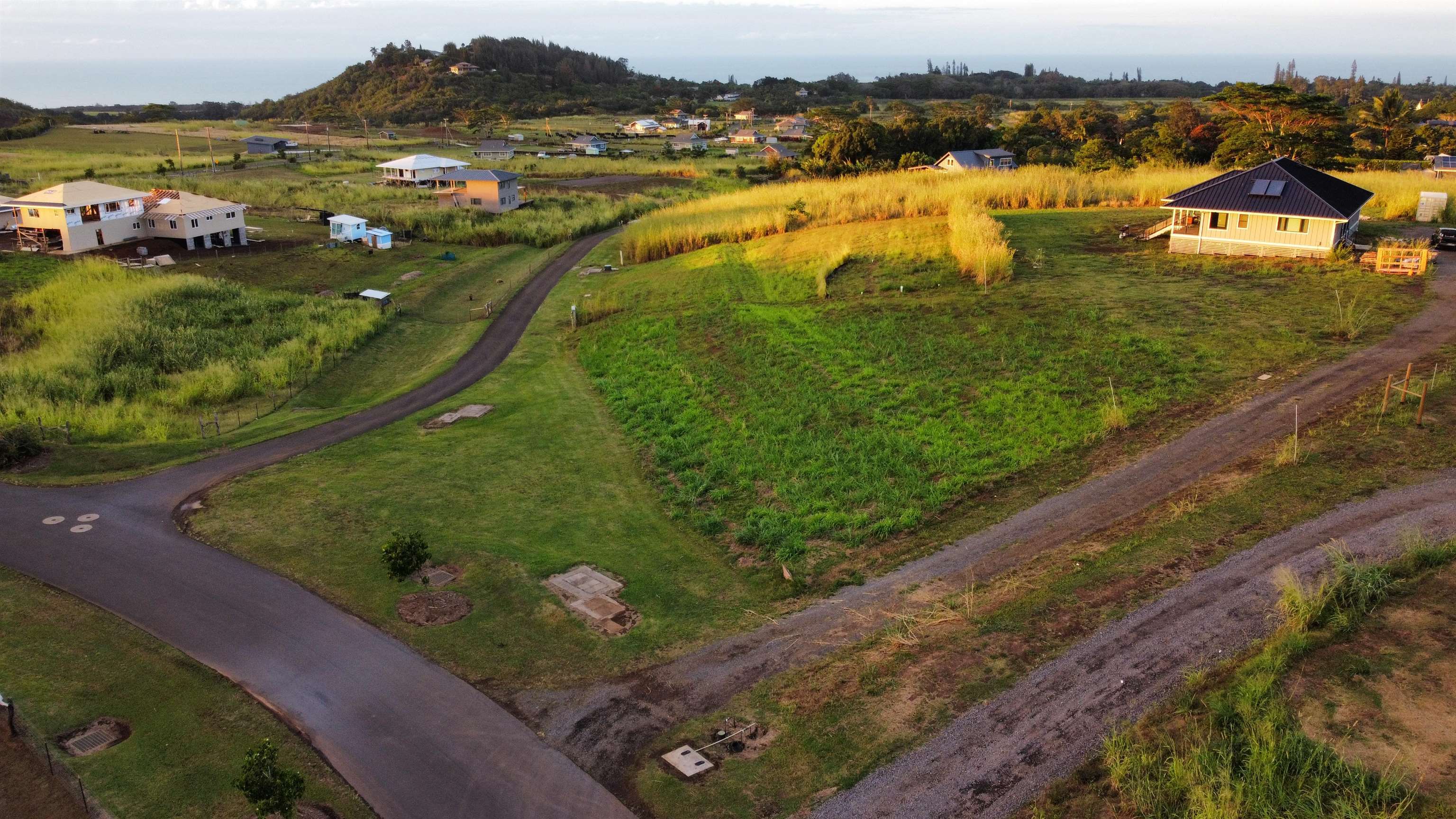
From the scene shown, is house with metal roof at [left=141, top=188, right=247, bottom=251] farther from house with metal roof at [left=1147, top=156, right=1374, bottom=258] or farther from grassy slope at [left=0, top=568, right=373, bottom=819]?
house with metal roof at [left=1147, top=156, right=1374, bottom=258]

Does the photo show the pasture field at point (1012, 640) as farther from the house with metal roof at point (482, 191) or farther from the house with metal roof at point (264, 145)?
the house with metal roof at point (264, 145)

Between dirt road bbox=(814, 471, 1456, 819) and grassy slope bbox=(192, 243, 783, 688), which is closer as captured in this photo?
dirt road bbox=(814, 471, 1456, 819)

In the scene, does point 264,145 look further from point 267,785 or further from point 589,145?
point 267,785

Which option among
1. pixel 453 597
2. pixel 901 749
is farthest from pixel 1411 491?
pixel 453 597

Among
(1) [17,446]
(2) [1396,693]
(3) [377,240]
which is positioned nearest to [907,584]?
(2) [1396,693]

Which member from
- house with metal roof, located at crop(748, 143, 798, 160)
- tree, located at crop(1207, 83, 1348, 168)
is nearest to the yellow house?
house with metal roof, located at crop(748, 143, 798, 160)

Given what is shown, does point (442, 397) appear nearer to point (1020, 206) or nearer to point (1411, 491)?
point (1411, 491)

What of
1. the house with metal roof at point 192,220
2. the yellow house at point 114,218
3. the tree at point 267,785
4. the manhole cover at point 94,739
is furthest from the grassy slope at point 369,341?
the tree at point 267,785

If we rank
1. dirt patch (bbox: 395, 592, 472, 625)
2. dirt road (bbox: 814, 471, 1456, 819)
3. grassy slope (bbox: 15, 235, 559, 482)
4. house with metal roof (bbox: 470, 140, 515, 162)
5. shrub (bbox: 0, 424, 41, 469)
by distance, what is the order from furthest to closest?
house with metal roof (bbox: 470, 140, 515, 162) → grassy slope (bbox: 15, 235, 559, 482) → shrub (bbox: 0, 424, 41, 469) → dirt patch (bbox: 395, 592, 472, 625) → dirt road (bbox: 814, 471, 1456, 819)
